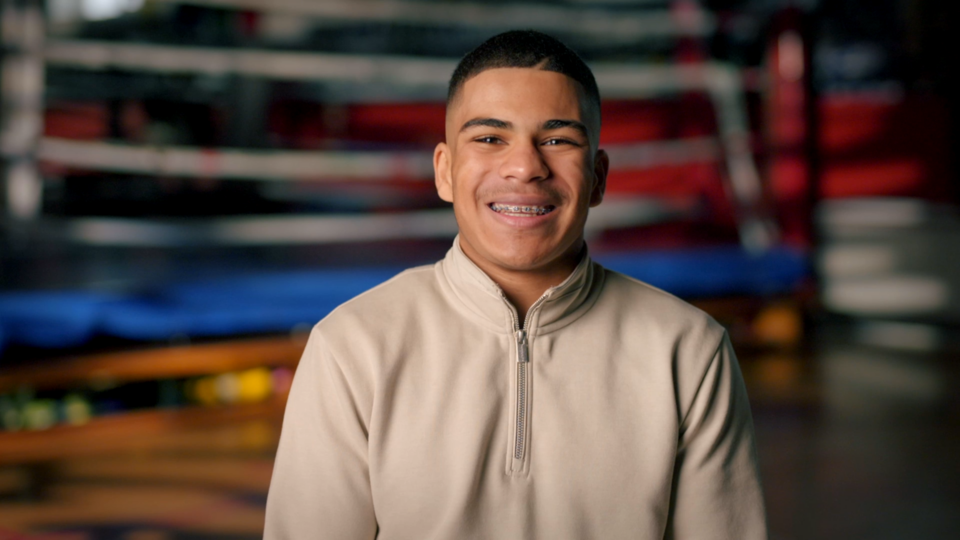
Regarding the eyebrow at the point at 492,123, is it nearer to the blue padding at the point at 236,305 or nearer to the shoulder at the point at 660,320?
the shoulder at the point at 660,320

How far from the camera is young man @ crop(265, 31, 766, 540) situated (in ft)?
2.91

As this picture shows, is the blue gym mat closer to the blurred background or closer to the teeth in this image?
the blurred background

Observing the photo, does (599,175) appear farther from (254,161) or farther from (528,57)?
(254,161)

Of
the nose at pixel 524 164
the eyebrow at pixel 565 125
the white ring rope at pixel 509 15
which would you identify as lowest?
the nose at pixel 524 164

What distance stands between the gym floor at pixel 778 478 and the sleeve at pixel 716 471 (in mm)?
1322

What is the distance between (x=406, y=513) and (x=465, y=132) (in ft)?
1.33

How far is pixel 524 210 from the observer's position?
35.6 inches

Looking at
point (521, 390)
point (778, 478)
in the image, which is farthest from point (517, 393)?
point (778, 478)

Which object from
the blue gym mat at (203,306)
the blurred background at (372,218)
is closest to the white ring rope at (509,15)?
the blurred background at (372,218)

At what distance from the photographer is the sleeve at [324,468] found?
2.90 feet

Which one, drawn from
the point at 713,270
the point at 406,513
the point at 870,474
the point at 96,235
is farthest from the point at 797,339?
the point at 406,513

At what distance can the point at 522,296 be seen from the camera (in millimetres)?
974

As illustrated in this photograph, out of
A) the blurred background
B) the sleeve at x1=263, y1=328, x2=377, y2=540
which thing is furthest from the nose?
the blurred background

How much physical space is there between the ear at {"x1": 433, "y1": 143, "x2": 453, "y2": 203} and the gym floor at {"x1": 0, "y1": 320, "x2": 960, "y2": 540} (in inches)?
55.7
